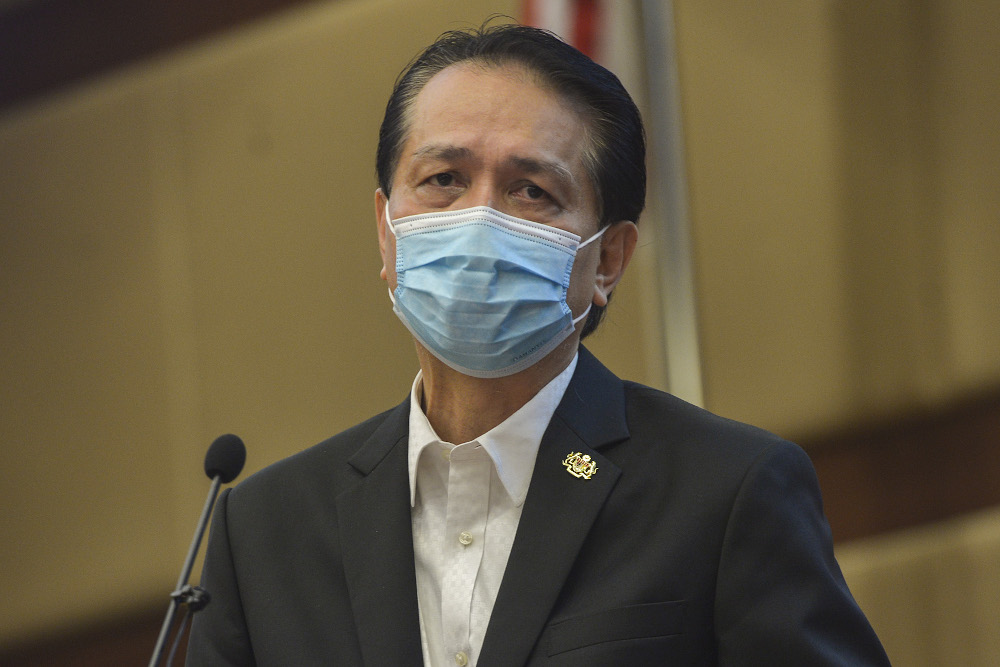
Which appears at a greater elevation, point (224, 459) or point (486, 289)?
point (486, 289)

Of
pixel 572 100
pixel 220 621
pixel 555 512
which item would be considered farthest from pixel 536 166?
pixel 220 621

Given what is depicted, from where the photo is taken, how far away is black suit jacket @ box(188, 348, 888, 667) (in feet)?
4.86

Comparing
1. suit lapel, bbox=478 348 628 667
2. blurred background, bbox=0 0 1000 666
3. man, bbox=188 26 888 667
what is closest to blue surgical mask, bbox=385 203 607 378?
man, bbox=188 26 888 667

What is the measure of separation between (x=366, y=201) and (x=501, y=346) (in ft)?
6.65

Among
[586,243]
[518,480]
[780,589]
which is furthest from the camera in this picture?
[586,243]

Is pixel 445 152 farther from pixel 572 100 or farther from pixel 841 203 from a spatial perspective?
pixel 841 203

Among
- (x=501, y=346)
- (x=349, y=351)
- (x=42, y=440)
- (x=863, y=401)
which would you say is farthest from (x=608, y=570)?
(x=42, y=440)

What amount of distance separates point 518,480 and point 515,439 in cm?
6

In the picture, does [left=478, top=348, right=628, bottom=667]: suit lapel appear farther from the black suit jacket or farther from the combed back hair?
the combed back hair

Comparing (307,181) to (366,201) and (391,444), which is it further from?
(391,444)

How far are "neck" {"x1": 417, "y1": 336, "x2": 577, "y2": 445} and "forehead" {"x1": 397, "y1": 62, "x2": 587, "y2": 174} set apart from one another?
12.1 inches

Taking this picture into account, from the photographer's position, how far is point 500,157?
170 centimetres

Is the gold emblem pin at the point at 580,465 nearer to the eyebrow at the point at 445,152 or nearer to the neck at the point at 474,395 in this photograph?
the neck at the point at 474,395

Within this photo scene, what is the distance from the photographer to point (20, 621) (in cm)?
393
